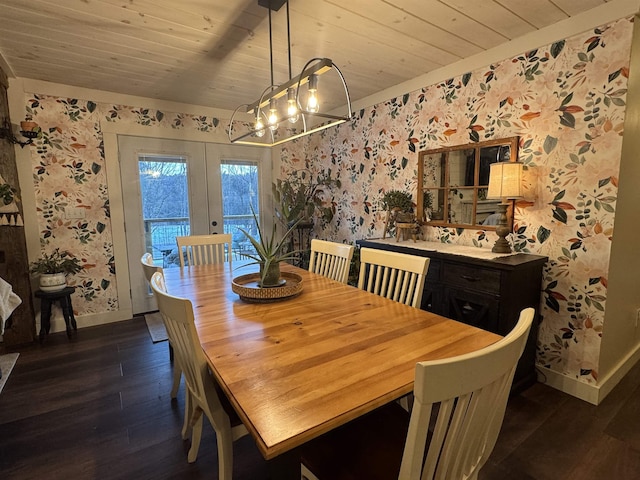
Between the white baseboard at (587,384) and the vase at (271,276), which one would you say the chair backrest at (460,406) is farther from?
the white baseboard at (587,384)

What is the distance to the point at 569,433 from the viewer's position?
1806 mm

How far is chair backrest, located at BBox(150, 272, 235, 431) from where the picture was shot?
107 centimetres

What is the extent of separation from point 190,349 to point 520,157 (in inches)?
93.9

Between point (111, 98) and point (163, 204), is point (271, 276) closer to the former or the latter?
point (163, 204)

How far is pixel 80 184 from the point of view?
323cm

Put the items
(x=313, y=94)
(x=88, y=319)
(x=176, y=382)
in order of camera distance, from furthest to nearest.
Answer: (x=88, y=319) → (x=176, y=382) → (x=313, y=94)

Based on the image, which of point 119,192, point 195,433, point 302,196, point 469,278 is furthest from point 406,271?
point 119,192

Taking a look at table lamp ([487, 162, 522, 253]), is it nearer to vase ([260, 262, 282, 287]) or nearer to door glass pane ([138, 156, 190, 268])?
vase ([260, 262, 282, 287])

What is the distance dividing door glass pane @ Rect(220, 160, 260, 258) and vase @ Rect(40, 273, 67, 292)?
1.67 meters

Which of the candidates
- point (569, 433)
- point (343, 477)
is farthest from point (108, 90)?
point (569, 433)

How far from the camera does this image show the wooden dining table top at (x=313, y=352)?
81 cm

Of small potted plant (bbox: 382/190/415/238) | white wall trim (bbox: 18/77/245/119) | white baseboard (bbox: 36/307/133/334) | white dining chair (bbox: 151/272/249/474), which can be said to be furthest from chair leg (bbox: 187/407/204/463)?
white wall trim (bbox: 18/77/245/119)

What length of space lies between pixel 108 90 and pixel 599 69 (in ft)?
12.9

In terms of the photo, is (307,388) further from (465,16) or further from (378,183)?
(378,183)
